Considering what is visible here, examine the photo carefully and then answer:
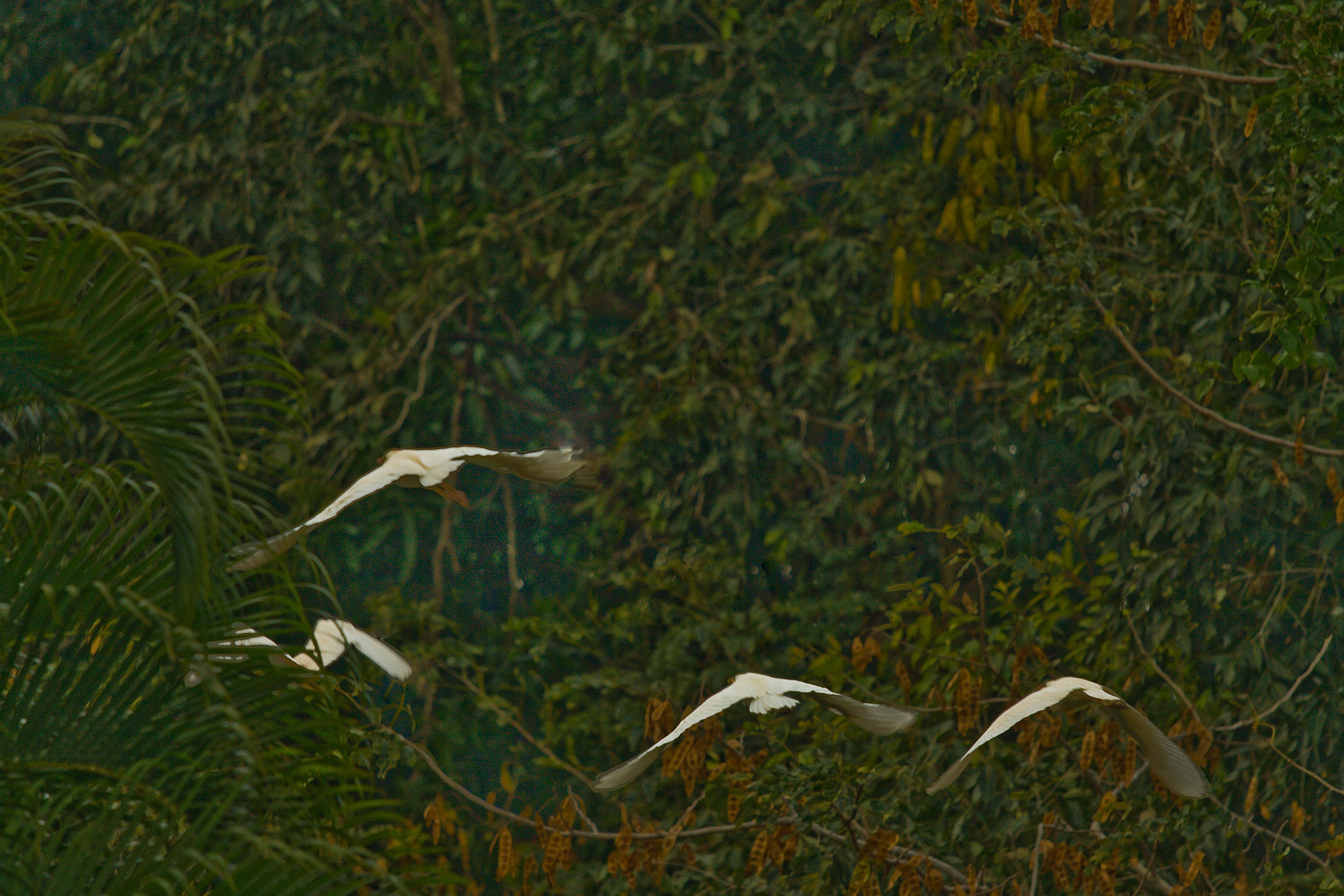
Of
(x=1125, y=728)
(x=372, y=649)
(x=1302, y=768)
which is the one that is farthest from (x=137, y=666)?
(x=1302, y=768)

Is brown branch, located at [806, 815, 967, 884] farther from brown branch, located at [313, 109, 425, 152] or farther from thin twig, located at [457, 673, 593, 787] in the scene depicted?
brown branch, located at [313, 109, 425, 152]

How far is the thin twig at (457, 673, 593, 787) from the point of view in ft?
10.4

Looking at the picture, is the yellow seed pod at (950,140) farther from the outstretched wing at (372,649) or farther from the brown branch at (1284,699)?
the outstretched wing at (372,649)

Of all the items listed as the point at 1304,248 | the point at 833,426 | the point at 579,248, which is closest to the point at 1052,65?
the point at 1304,248

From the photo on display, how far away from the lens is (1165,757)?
7.43 ft

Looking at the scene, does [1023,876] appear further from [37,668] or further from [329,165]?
[329,165]

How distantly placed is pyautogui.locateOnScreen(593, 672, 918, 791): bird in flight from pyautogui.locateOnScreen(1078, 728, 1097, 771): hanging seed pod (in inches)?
19.1

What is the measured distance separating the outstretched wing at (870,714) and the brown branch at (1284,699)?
776 mm

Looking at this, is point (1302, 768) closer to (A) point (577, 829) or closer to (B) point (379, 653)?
(A) point (577, 829)

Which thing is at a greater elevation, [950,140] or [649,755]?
[950,140]

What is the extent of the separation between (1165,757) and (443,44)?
7.95ft

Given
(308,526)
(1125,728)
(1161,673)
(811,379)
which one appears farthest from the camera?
(811,379)

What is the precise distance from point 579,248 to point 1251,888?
2049mm

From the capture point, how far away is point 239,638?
1925mm
